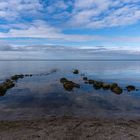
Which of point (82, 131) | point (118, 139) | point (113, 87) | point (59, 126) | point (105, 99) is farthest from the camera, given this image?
point (113, 87)

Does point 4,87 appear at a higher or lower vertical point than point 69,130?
higher

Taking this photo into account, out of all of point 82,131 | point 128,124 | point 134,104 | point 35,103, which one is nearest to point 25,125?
point 82,131

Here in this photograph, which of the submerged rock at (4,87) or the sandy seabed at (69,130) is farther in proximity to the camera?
the submerged rock at (4,87)

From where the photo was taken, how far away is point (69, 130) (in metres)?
17.1

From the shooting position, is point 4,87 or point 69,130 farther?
point 4,87

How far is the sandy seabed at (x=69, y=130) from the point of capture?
15.6 m

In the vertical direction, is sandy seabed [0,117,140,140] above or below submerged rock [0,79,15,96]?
below

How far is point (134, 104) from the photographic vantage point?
29.4 m

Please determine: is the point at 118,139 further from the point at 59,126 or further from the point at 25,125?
the point at 25,125

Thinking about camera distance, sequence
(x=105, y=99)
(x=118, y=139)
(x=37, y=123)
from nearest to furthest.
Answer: (x=118, y=139) → (x=37, y=123) → (x=105, y=99)

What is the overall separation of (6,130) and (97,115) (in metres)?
10.2

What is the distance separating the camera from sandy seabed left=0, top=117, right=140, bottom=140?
15.6 meters

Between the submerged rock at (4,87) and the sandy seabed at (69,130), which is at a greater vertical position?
the submerged rock at (4,87)

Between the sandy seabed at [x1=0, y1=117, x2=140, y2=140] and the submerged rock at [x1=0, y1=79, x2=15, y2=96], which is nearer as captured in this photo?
the sandy seabed at [x1=0, y1=117, x2=140, y2=140]
